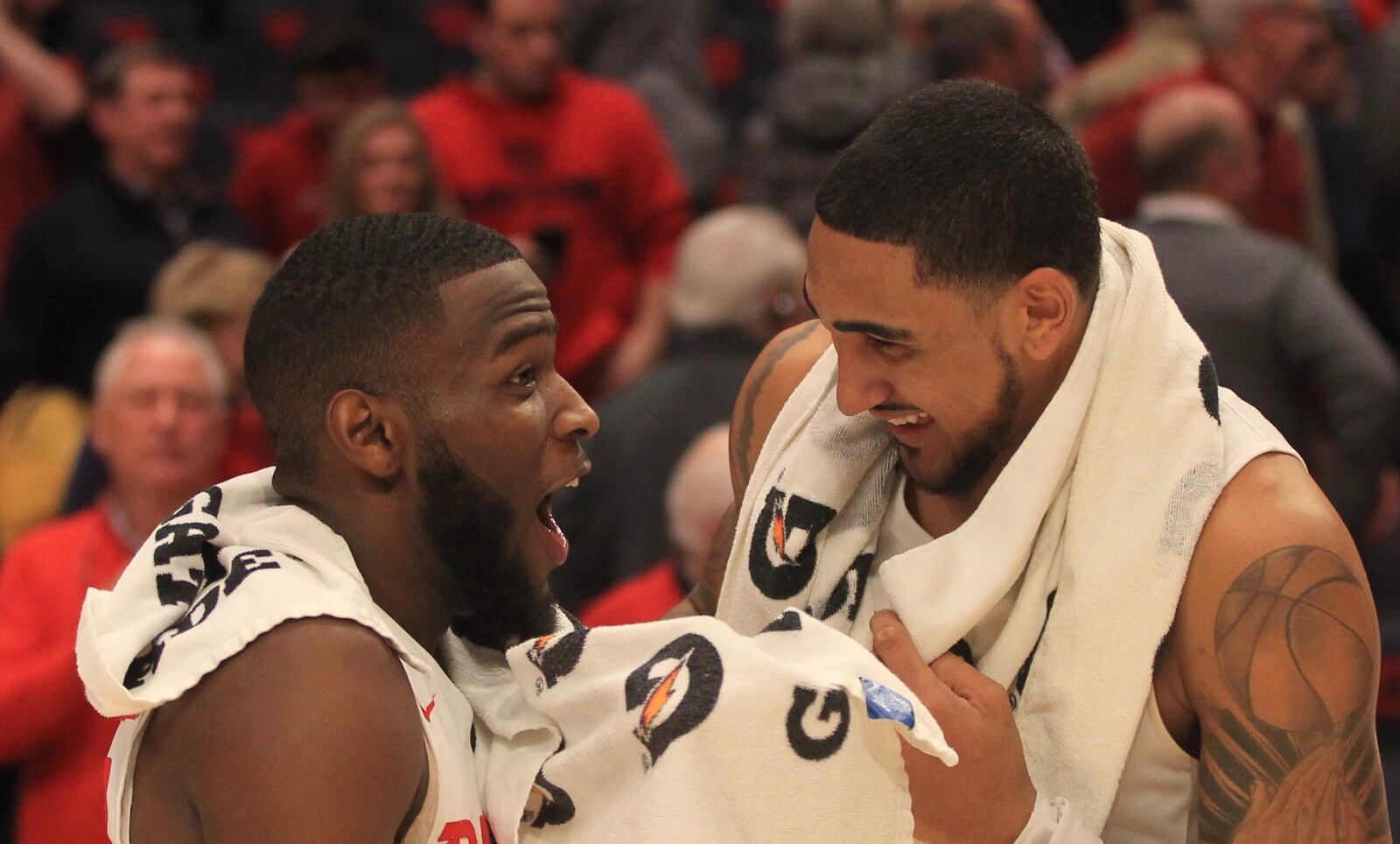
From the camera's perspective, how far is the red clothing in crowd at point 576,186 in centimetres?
489

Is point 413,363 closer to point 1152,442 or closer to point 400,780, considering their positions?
point 400,780

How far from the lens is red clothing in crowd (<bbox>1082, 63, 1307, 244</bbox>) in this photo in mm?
4441

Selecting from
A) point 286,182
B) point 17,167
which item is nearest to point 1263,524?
point 286,182

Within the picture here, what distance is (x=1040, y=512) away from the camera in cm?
205

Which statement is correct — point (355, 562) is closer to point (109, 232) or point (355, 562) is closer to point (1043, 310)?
point (1043, 310)

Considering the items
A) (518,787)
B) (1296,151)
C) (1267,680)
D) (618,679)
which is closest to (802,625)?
(618,679)

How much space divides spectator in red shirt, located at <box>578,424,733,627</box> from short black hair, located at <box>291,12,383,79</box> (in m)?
2.07

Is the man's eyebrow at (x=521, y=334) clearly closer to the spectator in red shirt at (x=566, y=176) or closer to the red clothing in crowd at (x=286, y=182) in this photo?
the spectator in red shirt at (x=566, y=176)

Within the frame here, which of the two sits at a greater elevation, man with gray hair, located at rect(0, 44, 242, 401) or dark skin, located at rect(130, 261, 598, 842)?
dark skin, located at rect(130, 261, 598, 842)

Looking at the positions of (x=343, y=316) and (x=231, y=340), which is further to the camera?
(x=231, y=340)

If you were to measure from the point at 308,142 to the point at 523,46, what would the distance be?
0.75 metres

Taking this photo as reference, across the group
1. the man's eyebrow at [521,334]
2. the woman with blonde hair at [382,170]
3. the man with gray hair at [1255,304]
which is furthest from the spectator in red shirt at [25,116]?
the man's eyebrow at [521,334]

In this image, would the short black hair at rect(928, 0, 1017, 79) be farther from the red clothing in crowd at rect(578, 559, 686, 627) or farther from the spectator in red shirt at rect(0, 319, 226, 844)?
the spectator in red shirt at rect(0, 319, 226, 844)

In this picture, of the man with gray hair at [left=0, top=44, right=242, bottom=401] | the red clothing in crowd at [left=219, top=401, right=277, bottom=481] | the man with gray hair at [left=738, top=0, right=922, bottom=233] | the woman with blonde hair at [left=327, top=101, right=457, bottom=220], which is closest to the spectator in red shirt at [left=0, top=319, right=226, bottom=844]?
the red clothing in crowd at [left=219, top=401, right=277, bottom=481]
